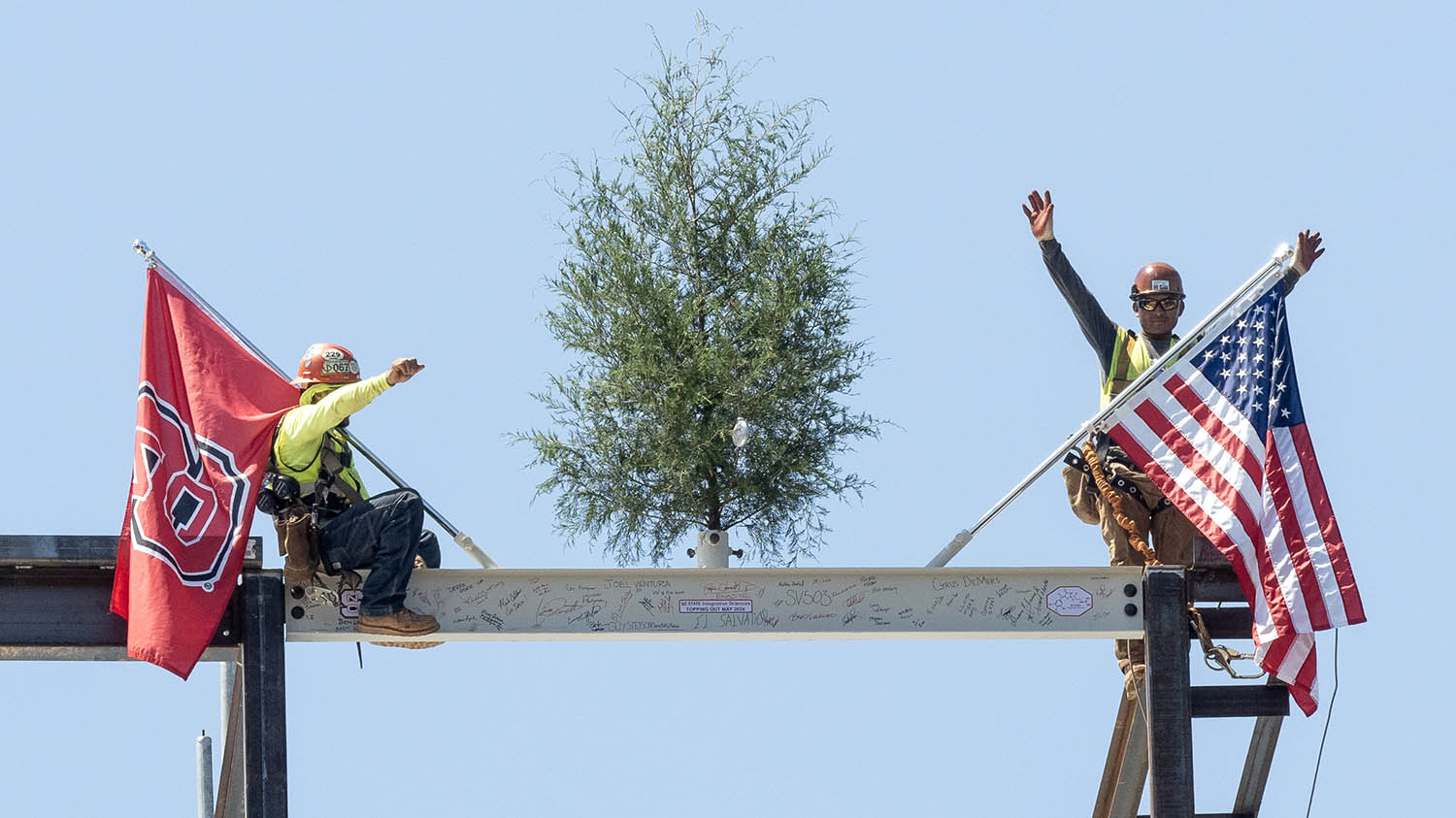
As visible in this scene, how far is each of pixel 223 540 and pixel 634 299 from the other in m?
4.08

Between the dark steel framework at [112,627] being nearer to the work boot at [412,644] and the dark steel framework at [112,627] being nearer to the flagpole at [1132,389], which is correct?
the work boot at [412,644]

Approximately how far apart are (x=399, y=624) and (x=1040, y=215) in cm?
518

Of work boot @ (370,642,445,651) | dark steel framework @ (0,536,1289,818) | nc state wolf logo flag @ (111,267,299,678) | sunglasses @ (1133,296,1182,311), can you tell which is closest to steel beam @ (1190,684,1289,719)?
dark steel framework @ (0,536,1289,818)

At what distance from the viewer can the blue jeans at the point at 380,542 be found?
15.3m

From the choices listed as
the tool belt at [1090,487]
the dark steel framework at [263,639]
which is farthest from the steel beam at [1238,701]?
the tool belt at [1090,487]

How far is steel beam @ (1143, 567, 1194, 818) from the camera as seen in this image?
16016 mm

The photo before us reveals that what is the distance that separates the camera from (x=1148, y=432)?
53.0ft

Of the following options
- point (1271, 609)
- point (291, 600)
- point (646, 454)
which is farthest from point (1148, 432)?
point (291, 600)

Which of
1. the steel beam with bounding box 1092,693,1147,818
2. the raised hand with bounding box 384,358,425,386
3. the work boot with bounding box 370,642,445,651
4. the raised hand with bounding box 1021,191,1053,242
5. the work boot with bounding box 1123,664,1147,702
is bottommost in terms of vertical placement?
the steel beam with bounding box 1092,693,1147,818

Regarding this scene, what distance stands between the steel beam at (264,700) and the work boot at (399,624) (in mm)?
571

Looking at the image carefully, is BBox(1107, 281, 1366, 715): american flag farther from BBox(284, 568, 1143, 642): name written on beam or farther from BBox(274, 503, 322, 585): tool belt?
BBox(274, 503, 322, 585): tool belt

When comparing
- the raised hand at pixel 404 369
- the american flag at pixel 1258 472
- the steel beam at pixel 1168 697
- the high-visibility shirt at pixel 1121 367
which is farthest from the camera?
the high-visibility shirt at pixel 1121 367

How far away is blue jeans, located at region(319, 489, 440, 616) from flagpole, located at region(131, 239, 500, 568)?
0.39 metres

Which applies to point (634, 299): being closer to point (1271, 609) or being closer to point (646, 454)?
point (646, 454)
